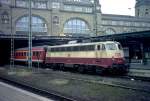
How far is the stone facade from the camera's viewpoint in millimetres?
89812

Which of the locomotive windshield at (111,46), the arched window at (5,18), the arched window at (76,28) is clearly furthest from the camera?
the arched window at (76,28)

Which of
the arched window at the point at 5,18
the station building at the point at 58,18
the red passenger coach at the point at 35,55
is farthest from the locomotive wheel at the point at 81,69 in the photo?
the arched window at the point at 5,18

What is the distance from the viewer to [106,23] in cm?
11175

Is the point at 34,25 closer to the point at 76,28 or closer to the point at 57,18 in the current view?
the point at 57,18

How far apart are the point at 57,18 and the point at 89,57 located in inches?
2655

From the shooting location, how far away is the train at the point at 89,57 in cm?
2978

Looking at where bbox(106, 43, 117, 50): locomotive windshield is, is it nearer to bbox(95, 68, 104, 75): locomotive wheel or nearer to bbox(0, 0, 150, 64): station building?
bbox(95, 68, 104, 75): locomotive wheel

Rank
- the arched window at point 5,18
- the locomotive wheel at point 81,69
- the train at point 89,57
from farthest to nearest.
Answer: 1. the arched window at point 5,18
2. the locomotive wheel at point 81,69
3. the train at point 89,57

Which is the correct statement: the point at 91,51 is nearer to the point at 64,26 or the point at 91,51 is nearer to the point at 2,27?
the point at 2,27

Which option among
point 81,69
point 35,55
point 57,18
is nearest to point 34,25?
point 57,18

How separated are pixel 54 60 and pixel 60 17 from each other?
2295 inches

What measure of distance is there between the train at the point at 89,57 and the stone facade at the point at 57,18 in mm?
47945

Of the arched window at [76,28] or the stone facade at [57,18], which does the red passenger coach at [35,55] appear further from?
the arched window at [76,28]

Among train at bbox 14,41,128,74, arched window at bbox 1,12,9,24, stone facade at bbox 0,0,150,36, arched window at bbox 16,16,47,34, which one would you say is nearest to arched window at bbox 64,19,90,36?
stone facade at bbox 0,0,150,36
